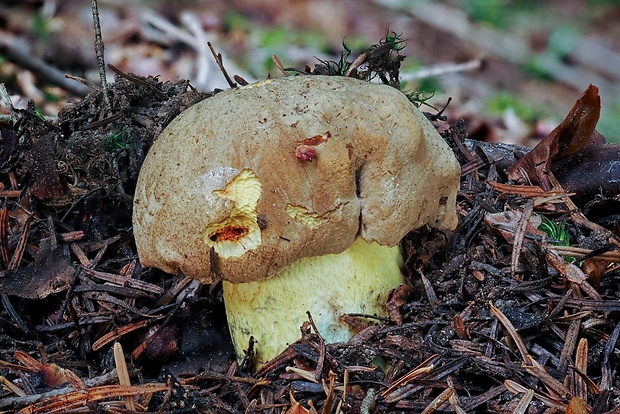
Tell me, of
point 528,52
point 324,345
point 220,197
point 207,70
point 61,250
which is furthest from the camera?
point 528,52

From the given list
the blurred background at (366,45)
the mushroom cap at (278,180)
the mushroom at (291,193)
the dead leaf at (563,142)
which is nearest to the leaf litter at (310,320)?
the dead leaf at (563,142)

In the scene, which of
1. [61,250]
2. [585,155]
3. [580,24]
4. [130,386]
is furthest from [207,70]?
[580,24]

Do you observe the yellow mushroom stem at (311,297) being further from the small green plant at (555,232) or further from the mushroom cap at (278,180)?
the small green plant at (555,232)

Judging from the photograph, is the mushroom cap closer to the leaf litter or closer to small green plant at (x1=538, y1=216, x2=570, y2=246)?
the leaf litter

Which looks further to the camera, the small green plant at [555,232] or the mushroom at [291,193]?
the small green plant at [555,232]

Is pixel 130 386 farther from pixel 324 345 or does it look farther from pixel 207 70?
pixel 207 70

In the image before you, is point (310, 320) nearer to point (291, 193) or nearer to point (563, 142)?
point (291, 193)

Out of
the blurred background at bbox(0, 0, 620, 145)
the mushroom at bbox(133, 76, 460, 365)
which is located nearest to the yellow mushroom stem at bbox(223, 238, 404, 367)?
the mushroom at bbox(133, 76, 460, 365)
